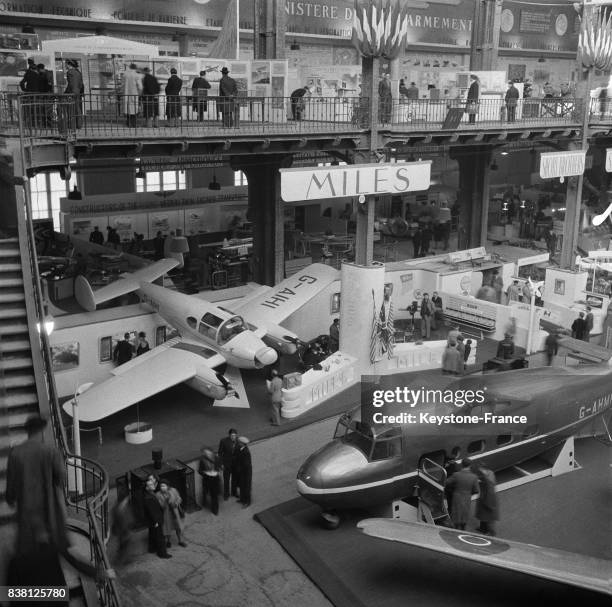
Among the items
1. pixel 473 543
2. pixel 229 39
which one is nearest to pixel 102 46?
pixel 229 39

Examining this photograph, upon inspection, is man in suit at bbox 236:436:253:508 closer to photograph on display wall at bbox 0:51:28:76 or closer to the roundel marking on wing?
the roundel marking on wing

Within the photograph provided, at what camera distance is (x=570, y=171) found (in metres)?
27.3

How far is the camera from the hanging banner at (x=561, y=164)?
25625 mm

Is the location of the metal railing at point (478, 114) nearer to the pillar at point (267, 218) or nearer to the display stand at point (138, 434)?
the pillar at point (267, 218)

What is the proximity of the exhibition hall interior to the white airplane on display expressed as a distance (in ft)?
0.27

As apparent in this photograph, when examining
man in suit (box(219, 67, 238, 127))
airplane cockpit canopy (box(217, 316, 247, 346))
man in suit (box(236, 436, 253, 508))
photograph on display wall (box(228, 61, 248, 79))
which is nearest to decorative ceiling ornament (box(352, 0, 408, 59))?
man in suit (box(219, 67, 238, 127))

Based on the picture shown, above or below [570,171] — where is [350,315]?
below

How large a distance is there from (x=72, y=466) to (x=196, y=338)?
9121 millimetres

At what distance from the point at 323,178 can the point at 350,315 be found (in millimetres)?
4336

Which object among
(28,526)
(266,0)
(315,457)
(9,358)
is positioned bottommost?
(315,457)

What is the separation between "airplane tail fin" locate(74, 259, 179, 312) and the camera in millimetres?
21594

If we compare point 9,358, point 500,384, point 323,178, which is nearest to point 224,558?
point 9,358

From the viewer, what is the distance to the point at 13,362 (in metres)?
10.9

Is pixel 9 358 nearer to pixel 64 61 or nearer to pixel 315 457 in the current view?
pixel 315 457
